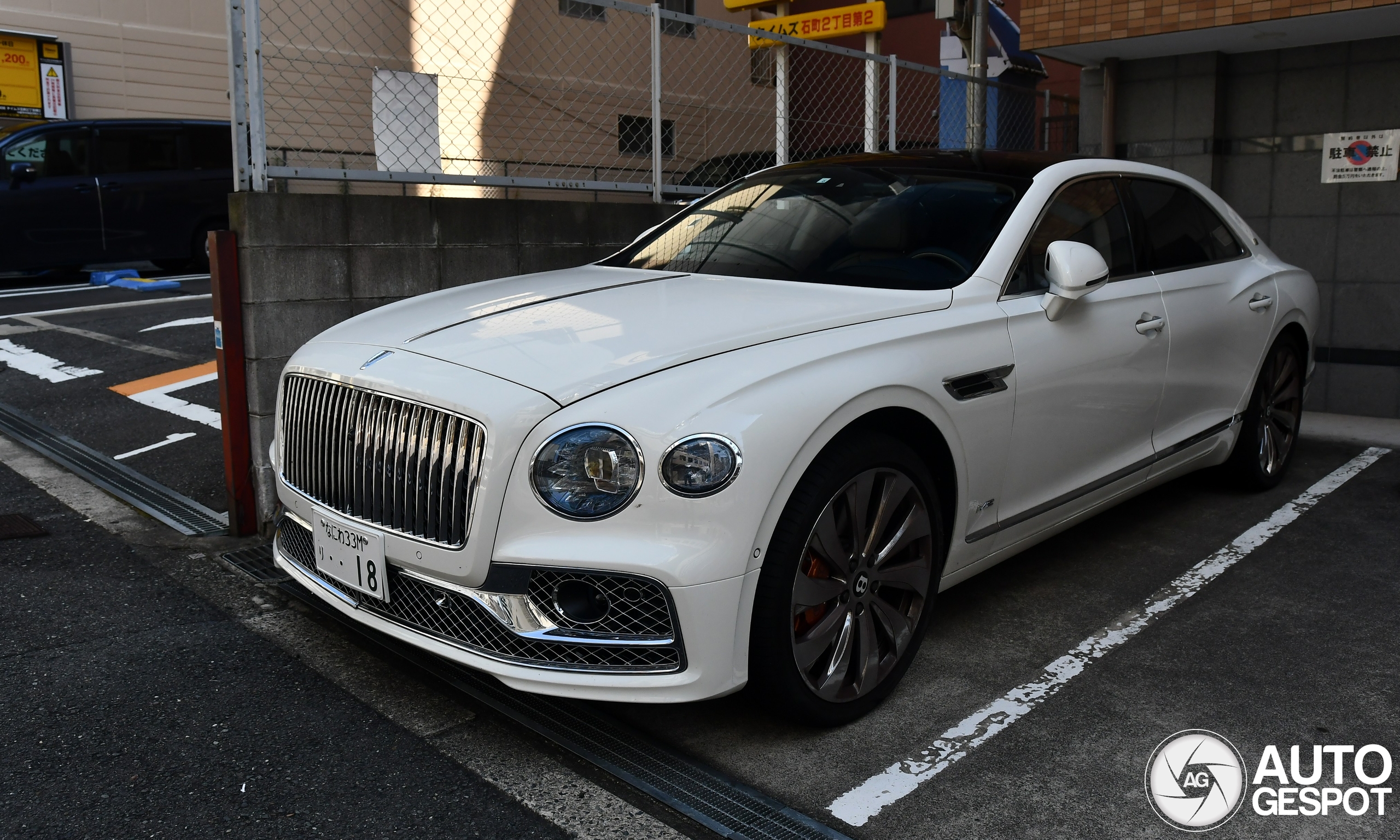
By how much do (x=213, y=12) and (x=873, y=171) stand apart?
15.1 m

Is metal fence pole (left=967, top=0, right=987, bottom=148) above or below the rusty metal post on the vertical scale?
above

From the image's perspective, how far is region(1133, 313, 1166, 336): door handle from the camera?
3.79 meters

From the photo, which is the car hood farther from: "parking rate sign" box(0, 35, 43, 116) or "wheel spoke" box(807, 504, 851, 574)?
"parking rate sign" box(0, 35, 43, 116)

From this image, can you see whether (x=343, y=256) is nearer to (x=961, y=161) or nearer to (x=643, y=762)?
(x=961, y=161)

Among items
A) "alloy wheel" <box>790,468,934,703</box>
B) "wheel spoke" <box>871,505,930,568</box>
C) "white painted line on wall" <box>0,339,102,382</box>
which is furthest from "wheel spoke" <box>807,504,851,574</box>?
"white painted line on wall" <box>0,339,102,382</box>

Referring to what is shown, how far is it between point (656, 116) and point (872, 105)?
6.05 feet

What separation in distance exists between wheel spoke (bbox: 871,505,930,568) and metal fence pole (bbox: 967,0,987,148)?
5.24m

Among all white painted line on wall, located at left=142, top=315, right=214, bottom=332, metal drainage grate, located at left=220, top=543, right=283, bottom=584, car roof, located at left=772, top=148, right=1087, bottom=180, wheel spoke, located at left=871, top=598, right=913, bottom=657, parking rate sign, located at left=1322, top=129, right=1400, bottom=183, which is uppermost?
parking rate sign, located at left=1322, top=129, right=1400, bottom=183

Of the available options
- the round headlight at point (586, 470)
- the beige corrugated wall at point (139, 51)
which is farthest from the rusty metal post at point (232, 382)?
the beige corrugated wall at point (139, 51)

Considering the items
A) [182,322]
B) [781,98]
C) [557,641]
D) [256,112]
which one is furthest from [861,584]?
[182,322]

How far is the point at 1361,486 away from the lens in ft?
16.8

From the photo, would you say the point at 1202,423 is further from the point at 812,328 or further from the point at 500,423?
the point at 500,423

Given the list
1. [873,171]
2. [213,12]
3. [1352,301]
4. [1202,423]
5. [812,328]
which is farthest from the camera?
[213,12]

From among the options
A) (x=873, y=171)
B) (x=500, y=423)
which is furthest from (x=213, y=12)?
(x=500, y=423)
